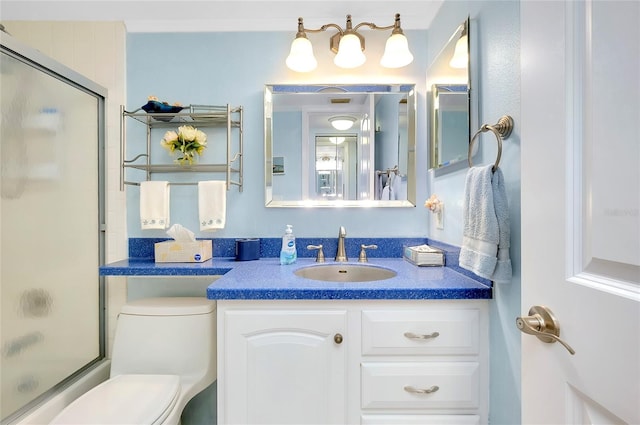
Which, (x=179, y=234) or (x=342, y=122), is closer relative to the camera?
(x=179, y=234)

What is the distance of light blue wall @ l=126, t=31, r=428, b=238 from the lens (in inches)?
66.1

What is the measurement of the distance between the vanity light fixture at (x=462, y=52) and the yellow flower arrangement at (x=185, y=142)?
1.20m

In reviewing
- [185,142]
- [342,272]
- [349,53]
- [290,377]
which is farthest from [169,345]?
[349,53]

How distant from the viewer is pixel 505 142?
3.17ft

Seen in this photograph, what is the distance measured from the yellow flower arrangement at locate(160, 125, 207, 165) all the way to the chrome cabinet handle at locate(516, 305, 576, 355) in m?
1.51

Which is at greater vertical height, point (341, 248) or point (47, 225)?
Answer: point (47, 225)

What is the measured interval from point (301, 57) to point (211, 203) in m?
0.84

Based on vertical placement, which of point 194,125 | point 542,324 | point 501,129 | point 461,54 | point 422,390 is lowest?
point 422,390

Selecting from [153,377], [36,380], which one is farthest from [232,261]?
[36,380]

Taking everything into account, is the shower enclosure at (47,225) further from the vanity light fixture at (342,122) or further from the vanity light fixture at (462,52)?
the vanity light fixture at (462,52)

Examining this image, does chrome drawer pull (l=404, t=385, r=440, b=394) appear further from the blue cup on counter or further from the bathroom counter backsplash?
the blue cup on counter

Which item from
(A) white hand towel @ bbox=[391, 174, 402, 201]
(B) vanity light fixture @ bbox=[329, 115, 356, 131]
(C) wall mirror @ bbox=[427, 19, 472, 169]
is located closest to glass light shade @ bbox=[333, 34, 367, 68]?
(B) vanity light fixture @ bbox=[329, 115, 356, 131]

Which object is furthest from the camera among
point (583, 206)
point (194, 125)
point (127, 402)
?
point (194, 125)

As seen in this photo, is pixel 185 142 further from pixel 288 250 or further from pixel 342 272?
pixel 342 272
